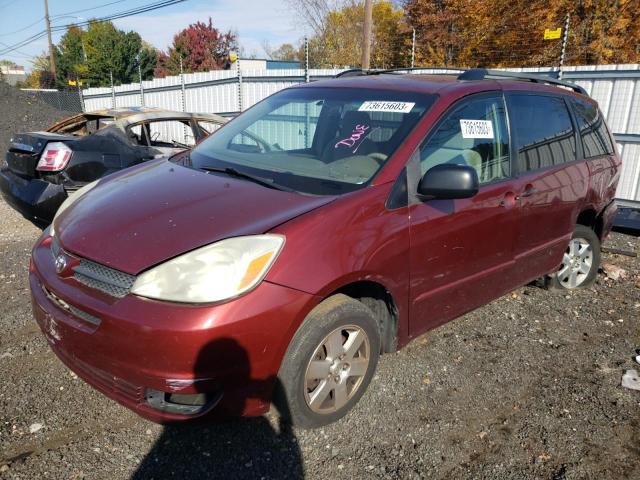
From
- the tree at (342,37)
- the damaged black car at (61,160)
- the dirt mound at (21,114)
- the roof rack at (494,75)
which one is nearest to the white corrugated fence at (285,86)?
the roof rack at (494,75)

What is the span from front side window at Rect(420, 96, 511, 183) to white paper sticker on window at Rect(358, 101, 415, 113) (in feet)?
0.78

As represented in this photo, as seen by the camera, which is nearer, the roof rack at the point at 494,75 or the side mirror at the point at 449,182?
the side mirror at the point at 449,182

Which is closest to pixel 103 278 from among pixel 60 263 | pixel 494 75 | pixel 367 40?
pixel 60 263

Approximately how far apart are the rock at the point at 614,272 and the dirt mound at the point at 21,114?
14.0 m

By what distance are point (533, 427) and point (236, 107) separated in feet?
36.3

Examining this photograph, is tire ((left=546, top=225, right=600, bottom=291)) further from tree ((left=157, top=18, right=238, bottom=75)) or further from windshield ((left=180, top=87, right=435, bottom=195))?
tree ((left=157, top=18, right=238, bottom=75))

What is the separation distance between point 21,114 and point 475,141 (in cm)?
1707

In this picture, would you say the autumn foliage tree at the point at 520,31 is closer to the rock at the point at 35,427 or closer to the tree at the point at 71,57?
the rock at the point at 35,427

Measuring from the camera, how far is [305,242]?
2.31 metres

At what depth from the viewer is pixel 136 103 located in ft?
60.2

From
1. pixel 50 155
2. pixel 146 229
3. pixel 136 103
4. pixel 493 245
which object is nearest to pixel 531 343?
pixel 493 245

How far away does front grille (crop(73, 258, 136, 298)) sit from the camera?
7.20ft

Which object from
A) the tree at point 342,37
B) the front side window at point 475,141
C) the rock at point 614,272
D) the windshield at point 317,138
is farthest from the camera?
the tree at point 342,37

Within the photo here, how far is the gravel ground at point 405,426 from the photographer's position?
7.95ft
